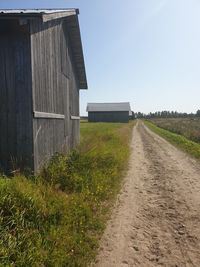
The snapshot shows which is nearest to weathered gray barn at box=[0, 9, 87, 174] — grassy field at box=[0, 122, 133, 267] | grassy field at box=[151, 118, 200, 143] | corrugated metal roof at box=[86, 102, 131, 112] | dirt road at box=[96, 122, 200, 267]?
grassy field at box=[0, 122, 133, 267]

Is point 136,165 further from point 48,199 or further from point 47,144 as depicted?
point 48,199

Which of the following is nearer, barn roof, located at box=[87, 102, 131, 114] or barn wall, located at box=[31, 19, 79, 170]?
barn wall, located at box=[31, 19, 79, 170]

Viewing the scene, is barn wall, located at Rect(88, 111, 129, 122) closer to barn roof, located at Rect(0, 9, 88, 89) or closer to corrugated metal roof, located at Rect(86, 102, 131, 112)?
corrugated metal roof, located at Rect(86, 102, 131, 112)

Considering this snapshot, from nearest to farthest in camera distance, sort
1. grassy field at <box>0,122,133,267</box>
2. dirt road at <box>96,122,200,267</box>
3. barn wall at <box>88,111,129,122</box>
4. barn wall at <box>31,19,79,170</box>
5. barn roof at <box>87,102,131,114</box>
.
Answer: grassy field at <box>0,122,133,267</box> → dirt road at <box>96,122,200,267</box> → barn wall at <box>31,19,79,170</box> → barn wall at <box>88,111,129,122</box> → barn roof at <box>87,102,131,114</box>

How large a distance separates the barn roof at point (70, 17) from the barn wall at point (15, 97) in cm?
44

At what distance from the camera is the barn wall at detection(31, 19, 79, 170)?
339 inches

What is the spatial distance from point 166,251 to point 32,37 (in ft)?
20.1

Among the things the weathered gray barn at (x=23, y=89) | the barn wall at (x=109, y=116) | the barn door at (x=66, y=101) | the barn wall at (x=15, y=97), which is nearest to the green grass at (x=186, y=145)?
the barn door at (x=66, y=101)


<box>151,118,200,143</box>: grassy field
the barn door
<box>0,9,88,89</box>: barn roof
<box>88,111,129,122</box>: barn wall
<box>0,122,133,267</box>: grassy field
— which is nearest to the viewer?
<box>0,122,133,267</box>: grassy field

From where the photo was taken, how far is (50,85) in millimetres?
10422

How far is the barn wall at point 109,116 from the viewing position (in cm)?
7456

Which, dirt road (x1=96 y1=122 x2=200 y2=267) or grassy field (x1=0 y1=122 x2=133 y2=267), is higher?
grassy field (x1=0 y1=122 x2=133 y2=267)

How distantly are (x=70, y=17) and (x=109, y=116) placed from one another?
6250 cm

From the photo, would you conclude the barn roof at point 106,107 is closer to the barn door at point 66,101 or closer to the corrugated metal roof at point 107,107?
the corrugated metal roof at point 107,107
